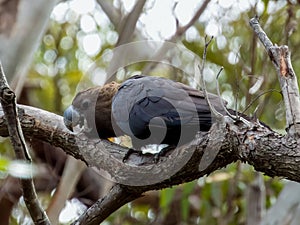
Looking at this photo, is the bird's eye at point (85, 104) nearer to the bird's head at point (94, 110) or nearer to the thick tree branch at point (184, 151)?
the bird's head at point (94, 110)

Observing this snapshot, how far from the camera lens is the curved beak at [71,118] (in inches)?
83.5

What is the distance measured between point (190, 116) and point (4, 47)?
151cm

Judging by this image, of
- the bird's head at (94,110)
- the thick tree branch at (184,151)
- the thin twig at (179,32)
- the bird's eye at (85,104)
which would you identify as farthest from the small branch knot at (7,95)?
the thin twig at (179,32)

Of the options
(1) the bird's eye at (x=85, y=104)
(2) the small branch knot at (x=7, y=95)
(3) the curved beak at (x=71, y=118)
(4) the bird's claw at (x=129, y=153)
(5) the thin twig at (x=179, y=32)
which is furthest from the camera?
(5) the thin twig at (x=179, y=32)

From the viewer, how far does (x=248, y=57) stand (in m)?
3.57

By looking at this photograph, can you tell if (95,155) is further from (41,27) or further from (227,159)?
(41,27)

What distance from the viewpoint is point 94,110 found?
2473 millimetres

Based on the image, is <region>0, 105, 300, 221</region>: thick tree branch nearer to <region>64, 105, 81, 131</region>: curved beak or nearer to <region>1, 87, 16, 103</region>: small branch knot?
<region>64, 105, 81, 131</region>: curved beak

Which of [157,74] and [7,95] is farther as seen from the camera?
[157,74]

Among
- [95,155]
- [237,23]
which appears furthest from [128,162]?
[237,23]

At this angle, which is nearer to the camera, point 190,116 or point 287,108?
point 287,108

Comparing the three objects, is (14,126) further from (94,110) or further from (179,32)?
(179,32)

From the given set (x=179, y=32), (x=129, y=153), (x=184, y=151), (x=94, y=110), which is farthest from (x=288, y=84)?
(x=179, y=32)

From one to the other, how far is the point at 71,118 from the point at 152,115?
0.31 m
